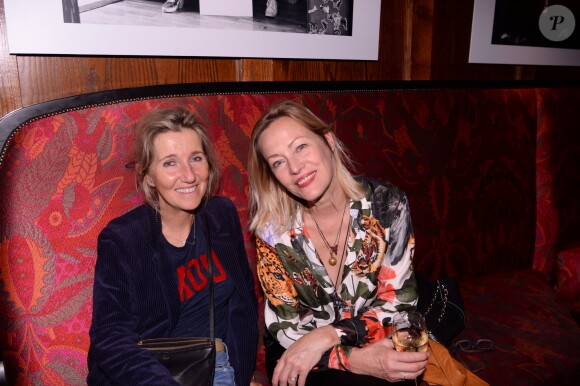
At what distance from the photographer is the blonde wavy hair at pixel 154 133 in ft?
4.91

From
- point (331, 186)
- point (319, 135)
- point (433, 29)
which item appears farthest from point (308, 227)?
point (433, 29)

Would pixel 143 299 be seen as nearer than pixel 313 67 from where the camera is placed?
Yes

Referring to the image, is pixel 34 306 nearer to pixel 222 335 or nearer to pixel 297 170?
pixel 222 335

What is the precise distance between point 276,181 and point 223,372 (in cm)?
71

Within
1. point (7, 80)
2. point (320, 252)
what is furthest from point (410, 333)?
point (7, 80)

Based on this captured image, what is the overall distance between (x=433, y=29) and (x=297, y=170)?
57.3 inches

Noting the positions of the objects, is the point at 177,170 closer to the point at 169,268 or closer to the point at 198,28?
the point at 169,268

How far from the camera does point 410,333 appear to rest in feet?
4.30

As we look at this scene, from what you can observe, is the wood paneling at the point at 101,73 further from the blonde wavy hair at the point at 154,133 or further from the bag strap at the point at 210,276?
the bag strap at the point at 210,276

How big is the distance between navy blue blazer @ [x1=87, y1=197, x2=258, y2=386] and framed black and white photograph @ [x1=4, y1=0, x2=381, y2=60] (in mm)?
666

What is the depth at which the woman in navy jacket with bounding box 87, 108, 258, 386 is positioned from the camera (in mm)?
1324

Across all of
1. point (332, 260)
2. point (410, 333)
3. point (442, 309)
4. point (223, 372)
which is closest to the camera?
point (410, 333)

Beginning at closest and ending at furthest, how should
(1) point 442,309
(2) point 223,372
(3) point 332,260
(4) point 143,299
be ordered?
(4) point 143,299 → (2) point 223,372 → (3) point 332,260 → (1) point 442,309

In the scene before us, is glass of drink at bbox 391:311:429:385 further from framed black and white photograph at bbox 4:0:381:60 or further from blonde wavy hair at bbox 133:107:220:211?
framed black and white photograph at bbox 4:0:381:60
